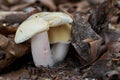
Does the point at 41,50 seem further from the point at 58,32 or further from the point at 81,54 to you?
the point at 81,54

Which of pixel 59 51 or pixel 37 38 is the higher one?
pixel 37 38

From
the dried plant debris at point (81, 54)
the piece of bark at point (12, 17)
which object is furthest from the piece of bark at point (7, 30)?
the piece of bark at point (12, 17)

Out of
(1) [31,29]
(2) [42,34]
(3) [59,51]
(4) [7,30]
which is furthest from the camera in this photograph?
(4) [7,30]

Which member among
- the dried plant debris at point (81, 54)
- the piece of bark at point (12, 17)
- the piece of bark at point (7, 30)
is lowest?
the dried plant debris at point (81, 54)

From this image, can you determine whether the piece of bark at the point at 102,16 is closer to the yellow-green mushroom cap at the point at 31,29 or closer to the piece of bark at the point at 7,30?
the yellow-green mushroom cap at the point at 31,29

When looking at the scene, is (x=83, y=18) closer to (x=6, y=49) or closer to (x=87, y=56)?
(x=87, y=56)

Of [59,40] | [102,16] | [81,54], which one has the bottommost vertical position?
[81,54]

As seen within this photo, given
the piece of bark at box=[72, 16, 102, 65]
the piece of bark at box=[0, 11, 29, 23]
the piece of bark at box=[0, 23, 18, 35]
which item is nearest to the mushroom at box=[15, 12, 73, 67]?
the piece of bark at box=[72, 16, 102, 65]

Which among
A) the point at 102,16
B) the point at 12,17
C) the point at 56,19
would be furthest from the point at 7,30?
the point at 102,16
